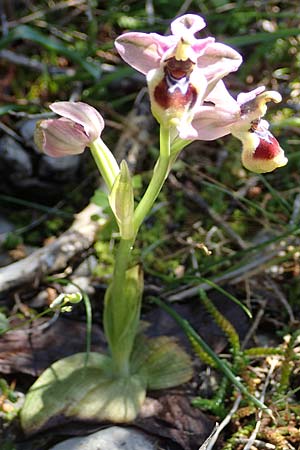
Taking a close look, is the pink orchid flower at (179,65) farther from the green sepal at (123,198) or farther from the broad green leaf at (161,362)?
the broad green leaf at (161,362)

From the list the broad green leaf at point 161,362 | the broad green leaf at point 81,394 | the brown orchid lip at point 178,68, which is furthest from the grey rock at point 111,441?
the brown orchid lip at point 178,68

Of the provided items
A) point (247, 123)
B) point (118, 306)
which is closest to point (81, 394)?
point (118, 306)

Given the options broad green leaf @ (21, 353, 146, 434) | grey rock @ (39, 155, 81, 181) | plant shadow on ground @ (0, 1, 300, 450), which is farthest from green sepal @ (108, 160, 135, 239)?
grey rock @ (39, 155, 81, 181)

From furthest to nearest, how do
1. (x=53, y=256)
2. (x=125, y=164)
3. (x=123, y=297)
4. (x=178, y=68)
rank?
(x=53, y=256)
(x=123, y=297)
(x=125, y=164)
(x=178, y=68)

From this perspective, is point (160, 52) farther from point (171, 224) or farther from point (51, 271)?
point (171, 224)

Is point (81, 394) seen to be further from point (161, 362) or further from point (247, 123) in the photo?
point (247, 123)

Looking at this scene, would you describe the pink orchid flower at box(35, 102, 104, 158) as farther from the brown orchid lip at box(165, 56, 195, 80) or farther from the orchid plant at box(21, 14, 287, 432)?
the brown orchid lip at box(165, 56, 195, 80)

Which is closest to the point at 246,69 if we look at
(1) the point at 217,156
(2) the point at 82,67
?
(1) the point at 217,156
